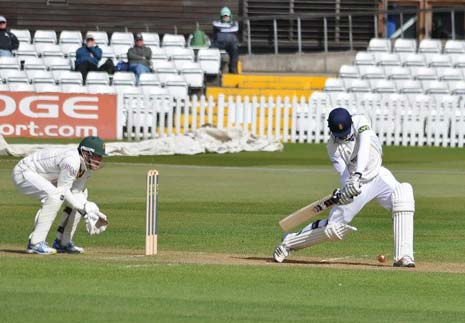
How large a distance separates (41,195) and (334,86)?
21.7 m

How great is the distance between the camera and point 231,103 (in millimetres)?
34125

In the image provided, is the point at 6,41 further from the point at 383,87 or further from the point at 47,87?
the point at 383,87

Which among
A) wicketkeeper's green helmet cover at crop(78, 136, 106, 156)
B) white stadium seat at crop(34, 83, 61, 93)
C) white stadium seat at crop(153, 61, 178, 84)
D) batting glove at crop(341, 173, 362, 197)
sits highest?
white stadium seat at crop(153, 61, 178, 84)

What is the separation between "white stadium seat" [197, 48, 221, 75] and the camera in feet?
121

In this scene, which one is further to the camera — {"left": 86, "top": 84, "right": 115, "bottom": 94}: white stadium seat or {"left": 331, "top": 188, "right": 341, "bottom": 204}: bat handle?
{"left": 86, "top": 84, "right": 115, "bottom": 94}: white stadium seat

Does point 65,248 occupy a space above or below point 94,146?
below

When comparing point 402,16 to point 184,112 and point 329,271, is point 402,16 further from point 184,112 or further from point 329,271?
point 329,271

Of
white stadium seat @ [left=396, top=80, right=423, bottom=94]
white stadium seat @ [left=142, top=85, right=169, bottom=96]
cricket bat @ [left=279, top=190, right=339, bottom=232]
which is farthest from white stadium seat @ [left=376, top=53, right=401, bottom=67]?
cricket bat @ [left=279, top=190, right=339, bottom=232]

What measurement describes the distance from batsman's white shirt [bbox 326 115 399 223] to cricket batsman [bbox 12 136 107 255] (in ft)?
7.92

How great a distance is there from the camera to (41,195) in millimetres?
14688

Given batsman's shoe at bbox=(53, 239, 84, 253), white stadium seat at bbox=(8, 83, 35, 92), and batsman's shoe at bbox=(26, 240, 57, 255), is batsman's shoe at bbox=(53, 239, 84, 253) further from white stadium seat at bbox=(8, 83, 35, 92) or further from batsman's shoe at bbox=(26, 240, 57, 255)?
white stadium seat at bbox=(8, 83, 35, 92)

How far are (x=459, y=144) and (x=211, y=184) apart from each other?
38.4 ft

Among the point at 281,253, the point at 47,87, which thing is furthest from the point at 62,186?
the point at 47,87

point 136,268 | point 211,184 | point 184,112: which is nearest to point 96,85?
point 184,112
